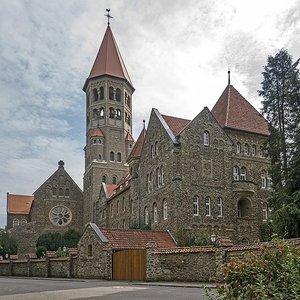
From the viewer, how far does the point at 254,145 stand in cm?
4431

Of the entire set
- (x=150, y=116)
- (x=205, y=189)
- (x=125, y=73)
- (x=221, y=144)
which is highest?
(x=125, y=73)

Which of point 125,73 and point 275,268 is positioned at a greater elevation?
point 125,73

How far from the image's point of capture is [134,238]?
113ft

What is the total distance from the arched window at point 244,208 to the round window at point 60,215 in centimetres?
3871

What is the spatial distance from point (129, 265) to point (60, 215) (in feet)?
152

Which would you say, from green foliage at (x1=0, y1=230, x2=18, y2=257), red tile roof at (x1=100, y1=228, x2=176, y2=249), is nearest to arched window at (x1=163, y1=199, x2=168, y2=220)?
red tile roof at (x1=100, y1=228, x2=176, y2=249)

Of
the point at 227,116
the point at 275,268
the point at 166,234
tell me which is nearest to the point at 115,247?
the point at 166,234

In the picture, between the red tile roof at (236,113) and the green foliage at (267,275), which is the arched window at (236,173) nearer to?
the red tile roof at (236,113)

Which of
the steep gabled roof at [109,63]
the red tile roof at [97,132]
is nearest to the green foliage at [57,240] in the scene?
the red tile roof at [97,132]

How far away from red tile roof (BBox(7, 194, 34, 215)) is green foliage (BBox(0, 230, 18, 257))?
19.4m

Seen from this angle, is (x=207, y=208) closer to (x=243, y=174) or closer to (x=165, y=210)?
(x=165, y=210)

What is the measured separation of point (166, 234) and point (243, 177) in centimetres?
984

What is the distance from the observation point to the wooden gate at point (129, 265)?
95.4 ft

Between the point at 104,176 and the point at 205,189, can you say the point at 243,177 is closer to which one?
the point at 205,189
